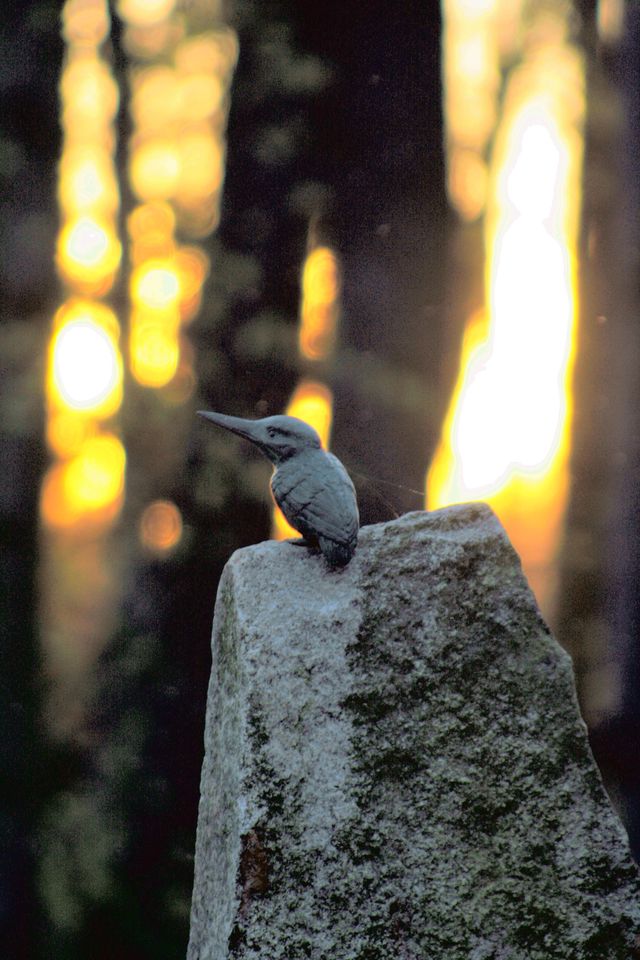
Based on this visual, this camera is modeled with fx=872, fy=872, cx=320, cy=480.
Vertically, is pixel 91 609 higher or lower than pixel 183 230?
lower

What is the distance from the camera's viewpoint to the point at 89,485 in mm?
2635

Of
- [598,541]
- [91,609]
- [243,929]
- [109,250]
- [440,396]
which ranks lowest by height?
[243,929]

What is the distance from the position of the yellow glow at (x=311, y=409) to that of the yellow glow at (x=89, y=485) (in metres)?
0.50

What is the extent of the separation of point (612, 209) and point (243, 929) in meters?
2.28

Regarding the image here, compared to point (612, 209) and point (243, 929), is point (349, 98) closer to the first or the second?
point (612, 209)

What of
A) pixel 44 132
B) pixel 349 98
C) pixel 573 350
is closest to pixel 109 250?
pixel 44 132

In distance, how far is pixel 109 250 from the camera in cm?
269

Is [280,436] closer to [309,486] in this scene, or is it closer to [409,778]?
[309,486]

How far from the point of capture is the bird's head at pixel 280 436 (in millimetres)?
1651

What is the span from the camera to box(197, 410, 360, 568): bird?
155cm

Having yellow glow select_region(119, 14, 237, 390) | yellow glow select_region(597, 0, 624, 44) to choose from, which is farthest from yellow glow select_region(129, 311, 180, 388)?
yellow glow select_region(597, 0, 624, 44)

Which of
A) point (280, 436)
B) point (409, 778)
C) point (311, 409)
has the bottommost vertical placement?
point (409, 778)

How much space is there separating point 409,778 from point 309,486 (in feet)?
1.75

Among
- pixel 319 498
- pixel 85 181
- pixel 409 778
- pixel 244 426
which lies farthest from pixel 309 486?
pixel 85 181
